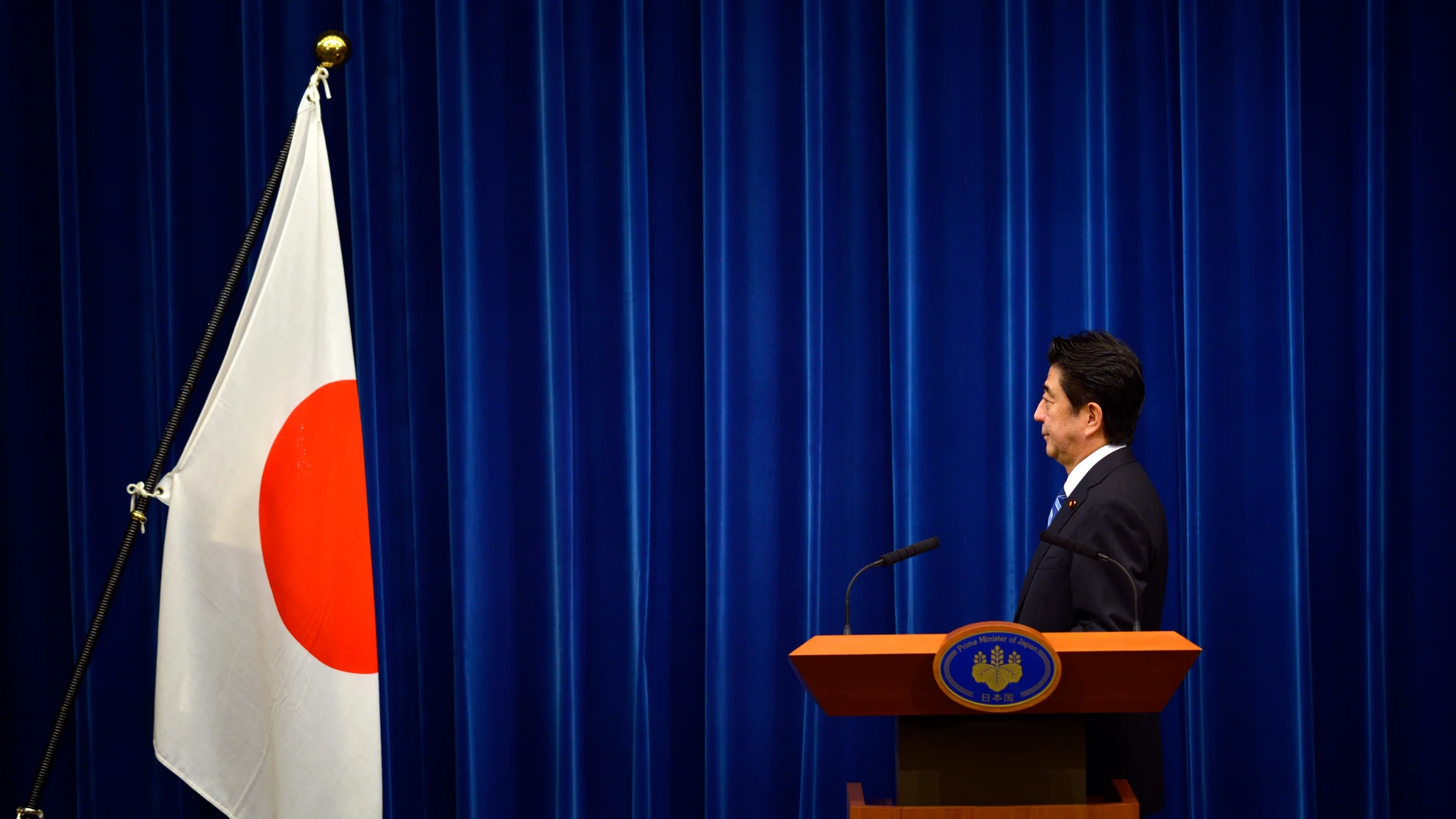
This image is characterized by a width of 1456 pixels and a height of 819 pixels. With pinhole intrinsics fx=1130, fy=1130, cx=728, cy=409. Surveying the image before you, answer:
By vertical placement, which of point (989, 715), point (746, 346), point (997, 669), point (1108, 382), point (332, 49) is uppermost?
point (332, 49)

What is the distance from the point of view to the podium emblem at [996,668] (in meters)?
1.71

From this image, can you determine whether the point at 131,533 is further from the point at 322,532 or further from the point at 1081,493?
the point at 1081,493

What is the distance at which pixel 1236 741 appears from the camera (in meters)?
3.12

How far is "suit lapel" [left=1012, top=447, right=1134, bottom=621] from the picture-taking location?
2.25m

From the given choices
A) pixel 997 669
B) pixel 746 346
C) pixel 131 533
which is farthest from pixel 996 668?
pixel 131 533

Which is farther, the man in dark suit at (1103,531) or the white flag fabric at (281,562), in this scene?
the white flag fabric at (281,562)

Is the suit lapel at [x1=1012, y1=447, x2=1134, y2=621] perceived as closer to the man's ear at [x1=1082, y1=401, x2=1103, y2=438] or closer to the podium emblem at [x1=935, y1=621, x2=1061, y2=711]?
the man's ear at [x1=1082, y1=401, x2=1103, y2=438]

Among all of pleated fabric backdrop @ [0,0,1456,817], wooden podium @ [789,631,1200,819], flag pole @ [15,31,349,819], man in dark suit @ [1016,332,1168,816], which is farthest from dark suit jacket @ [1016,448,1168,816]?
flag pole @ [15,31,349,819]

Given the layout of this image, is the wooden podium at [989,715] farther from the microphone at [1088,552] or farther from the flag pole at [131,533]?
the flag pole at [131,533]

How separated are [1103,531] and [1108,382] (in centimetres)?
37

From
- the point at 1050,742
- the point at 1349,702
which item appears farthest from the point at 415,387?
the point at 1349,702

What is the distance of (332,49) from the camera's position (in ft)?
8.24

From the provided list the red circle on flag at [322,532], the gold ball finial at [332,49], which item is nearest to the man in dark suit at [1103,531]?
the red circle on flag at [322,532]

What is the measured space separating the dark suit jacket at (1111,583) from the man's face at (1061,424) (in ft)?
0.33
